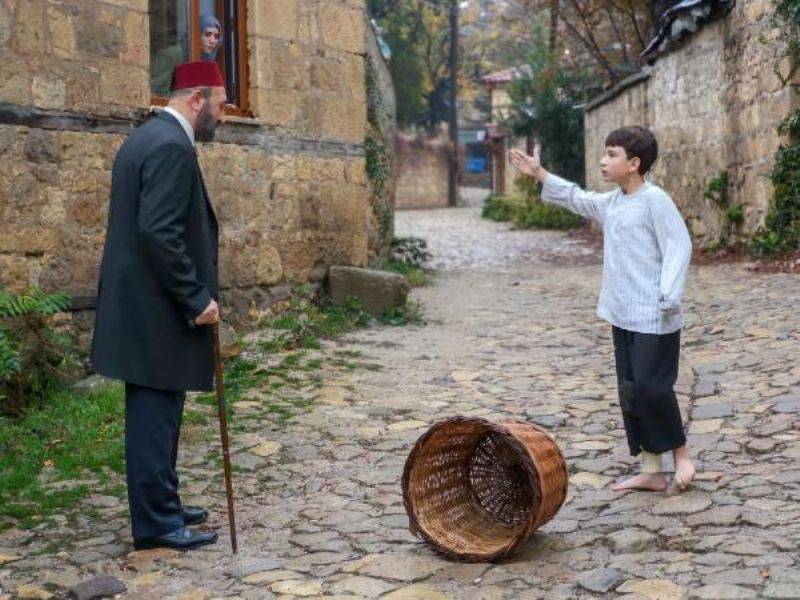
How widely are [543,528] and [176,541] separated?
1373mm

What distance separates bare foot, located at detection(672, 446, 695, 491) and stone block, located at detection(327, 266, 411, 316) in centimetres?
452

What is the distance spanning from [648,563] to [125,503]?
2231mm

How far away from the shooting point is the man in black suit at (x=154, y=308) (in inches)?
151

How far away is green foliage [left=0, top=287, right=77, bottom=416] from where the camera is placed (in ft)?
18.9

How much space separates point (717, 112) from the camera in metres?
11.9

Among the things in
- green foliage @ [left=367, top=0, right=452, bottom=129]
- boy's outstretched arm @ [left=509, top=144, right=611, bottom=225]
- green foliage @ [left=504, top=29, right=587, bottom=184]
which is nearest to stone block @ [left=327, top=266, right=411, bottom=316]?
boy's outstretched arm @ [left=509, top=144, right=611, bottom=225]

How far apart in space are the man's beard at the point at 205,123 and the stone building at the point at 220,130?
2360 mm

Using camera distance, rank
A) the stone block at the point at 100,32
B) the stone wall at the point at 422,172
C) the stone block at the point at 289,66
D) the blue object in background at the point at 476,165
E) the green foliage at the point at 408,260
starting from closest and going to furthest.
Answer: the stone block at the point at 100,32 < the stone block at the point at 289,66 < the green foliage at the point at 408,260 < the stone wall at the point at 422,172 < the blue object in background at the point at 476,165

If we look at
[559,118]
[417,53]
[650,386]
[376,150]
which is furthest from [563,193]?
[417,53]

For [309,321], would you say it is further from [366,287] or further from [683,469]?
[683,469]

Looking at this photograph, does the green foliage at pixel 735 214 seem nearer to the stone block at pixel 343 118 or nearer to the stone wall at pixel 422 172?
the stone block at pixel 343 118

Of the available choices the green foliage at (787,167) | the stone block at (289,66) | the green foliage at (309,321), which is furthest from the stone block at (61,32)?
the green foliage at (787,167)

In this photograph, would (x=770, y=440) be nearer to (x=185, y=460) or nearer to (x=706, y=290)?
(x=185, y=460)

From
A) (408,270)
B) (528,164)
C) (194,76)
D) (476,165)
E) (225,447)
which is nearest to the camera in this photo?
(225,447)
